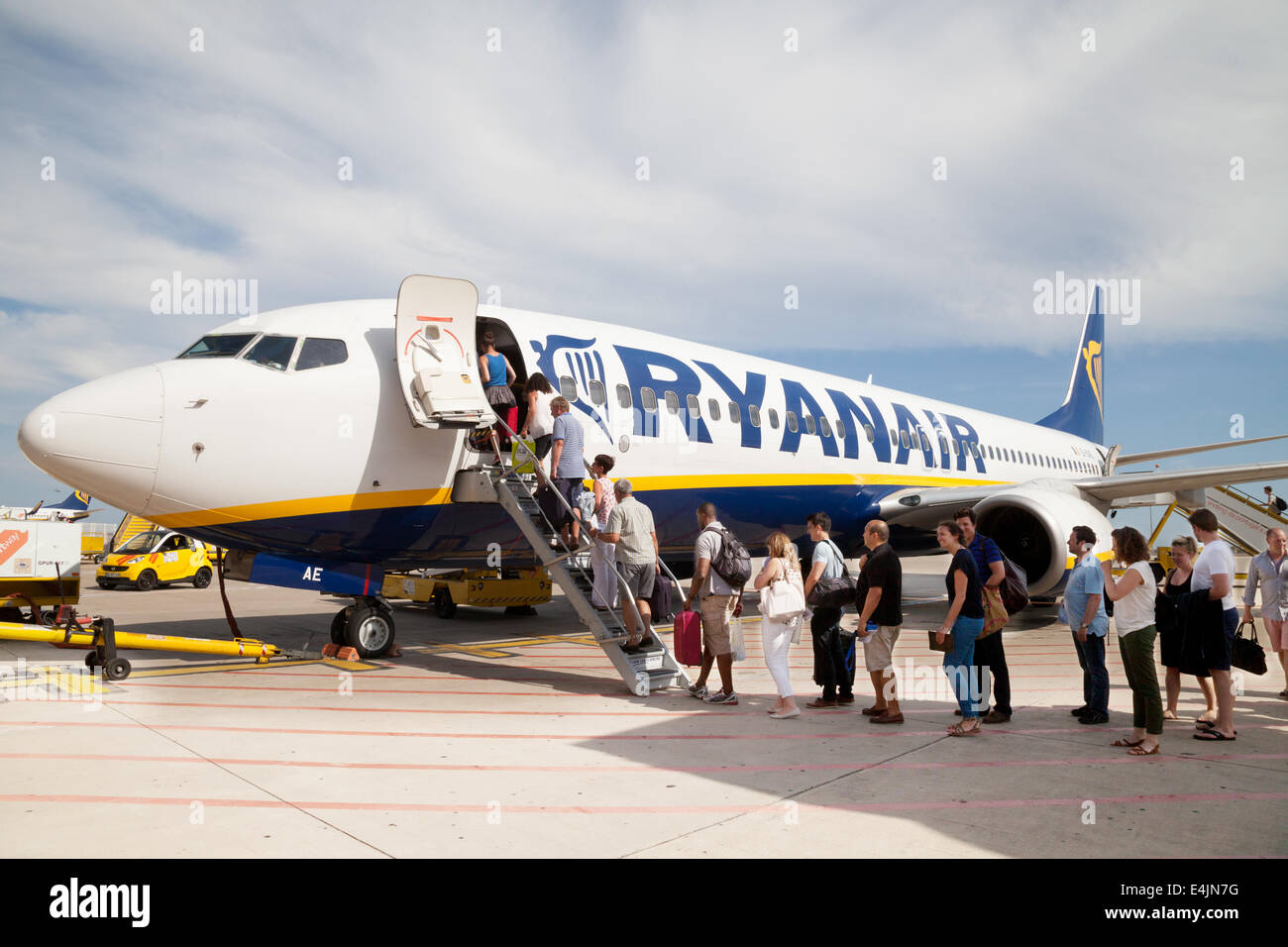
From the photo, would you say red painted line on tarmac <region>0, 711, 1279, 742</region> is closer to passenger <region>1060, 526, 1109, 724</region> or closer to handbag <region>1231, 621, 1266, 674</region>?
passenger <region>1060, 526, 1109, 724</region>

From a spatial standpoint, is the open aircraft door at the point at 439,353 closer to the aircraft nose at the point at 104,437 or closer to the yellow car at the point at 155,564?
the aircraft nose at the point at 104,437

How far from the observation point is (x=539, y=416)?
8984mm

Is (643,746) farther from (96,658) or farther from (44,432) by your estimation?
(96,658)

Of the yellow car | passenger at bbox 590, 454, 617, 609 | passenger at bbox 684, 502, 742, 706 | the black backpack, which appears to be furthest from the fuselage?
the yellow car

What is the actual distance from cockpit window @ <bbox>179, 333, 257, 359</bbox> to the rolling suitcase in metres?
5.00

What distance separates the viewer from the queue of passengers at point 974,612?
609 cm

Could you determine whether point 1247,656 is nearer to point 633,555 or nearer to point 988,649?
point 988,649

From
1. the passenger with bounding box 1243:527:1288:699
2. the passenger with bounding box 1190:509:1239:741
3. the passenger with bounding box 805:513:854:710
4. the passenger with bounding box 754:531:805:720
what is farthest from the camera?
the passenger with bounding box 1243:527:1288:699

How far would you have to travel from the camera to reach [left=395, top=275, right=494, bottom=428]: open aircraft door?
27.2 ft

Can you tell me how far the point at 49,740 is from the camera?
6023 mm

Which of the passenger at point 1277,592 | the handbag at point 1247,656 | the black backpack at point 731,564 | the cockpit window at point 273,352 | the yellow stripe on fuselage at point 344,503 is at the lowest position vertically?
the handbag at point 1247,656

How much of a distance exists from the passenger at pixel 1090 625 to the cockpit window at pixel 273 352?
7.37 m

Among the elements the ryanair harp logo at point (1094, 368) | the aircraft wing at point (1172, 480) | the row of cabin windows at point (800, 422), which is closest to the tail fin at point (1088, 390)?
the ryanair harp logo at point (1094, 368)

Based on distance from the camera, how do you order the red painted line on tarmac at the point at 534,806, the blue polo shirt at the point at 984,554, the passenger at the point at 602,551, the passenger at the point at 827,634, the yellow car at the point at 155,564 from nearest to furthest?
the red painted line on tarmac at the point at 534,806 < the blue polo shirt at the point at 984,554 < the passenger at the point at 827,634 < the passenger at the point at 602,551 < the yellow car at the point at 155,564
